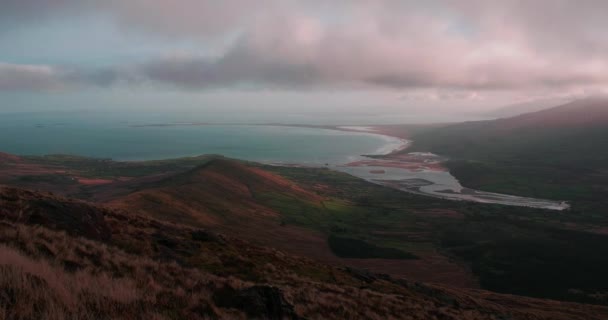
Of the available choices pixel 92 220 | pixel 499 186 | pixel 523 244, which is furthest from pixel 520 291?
pixel 499 186

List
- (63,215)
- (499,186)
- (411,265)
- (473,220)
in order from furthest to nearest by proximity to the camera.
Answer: (499,186) < (473,220) < (411,265) < (63,215)

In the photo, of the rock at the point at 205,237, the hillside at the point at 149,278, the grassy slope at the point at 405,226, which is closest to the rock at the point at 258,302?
the hillside at the point at 149,278

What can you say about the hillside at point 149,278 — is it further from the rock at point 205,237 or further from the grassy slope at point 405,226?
the grassy slope at point 405,226

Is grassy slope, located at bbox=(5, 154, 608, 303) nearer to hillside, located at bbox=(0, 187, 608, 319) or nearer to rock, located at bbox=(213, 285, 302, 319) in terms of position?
hillside, located at bbox=(0, 187, 608, 319)

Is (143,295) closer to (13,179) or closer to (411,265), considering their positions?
(411,265)

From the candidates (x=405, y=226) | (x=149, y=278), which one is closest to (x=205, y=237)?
(x=149, y=278)

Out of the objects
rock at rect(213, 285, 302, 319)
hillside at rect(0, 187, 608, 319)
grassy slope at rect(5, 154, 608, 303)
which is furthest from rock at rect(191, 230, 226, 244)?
grassy slope at rect(5, 154, 608, 303)

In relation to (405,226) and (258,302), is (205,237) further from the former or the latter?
(405,226)

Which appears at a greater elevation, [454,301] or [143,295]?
[143,295]

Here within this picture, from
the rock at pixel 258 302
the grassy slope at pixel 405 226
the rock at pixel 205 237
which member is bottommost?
the grassy slope at pixel 405 226
